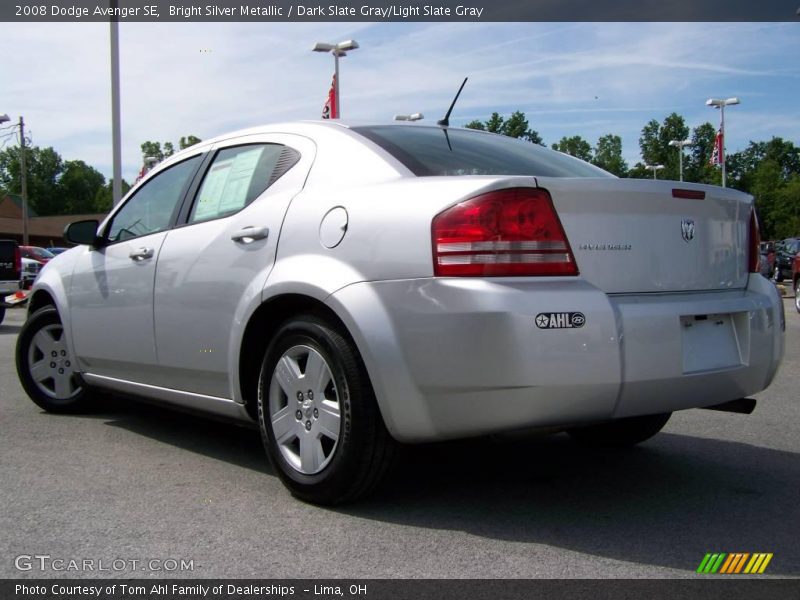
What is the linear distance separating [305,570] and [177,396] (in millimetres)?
1790

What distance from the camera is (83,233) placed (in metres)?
5.32

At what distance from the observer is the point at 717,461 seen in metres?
4.49

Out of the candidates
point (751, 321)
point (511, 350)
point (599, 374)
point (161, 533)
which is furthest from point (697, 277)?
point (161, 533)

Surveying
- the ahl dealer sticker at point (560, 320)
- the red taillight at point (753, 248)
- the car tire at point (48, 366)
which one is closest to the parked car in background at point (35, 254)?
the car tire at point (48, 366)

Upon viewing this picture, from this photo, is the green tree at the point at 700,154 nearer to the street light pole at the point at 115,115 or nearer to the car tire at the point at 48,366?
the street light pole at the point at 115,115

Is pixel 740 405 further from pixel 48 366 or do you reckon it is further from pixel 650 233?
pixel 48 366

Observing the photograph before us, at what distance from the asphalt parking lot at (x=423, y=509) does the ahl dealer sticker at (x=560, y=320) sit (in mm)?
558

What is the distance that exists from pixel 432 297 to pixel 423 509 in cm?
93

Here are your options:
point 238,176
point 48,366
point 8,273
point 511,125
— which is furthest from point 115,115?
point 511,125

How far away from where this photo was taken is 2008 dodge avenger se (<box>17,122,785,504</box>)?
319 cm

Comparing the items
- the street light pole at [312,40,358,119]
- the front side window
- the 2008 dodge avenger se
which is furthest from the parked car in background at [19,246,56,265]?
the 2008 dodge avenger se

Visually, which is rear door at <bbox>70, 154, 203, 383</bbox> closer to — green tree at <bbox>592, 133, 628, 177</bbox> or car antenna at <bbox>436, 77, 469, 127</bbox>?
car antenna at <bbox>436, 77, 469, 127</bbox>
